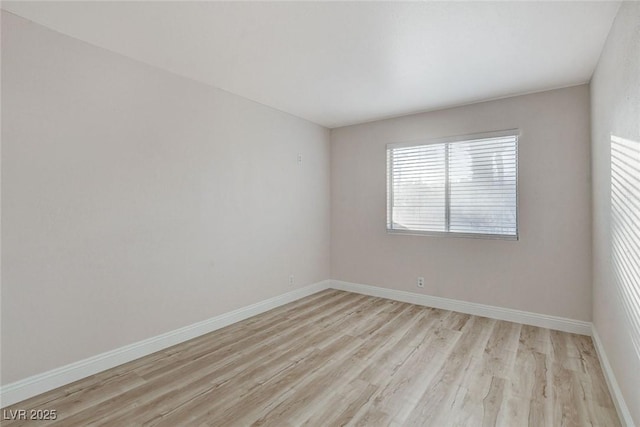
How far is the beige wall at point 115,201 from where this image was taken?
7.04ft

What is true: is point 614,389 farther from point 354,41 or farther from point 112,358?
point 112,358

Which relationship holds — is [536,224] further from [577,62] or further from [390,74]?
[390,74]

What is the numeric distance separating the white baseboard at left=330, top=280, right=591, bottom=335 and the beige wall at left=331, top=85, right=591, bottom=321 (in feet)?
0.22

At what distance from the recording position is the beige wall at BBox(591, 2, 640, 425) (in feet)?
5.46

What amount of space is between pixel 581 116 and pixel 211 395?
4.35m

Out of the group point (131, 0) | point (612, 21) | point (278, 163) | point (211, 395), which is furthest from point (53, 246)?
point (612, 21)

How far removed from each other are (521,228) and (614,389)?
5.88 feet

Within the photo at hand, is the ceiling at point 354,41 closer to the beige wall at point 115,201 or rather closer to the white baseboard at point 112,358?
the beige wall at point 115,201

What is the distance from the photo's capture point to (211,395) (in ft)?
7.22

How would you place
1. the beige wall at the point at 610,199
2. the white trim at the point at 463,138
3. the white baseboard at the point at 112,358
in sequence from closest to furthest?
the beige wall at the point at 610,199
the white baseboard at the point at 112,358
the white trim at the point at 463,138

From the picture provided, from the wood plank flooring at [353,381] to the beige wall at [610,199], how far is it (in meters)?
0.40

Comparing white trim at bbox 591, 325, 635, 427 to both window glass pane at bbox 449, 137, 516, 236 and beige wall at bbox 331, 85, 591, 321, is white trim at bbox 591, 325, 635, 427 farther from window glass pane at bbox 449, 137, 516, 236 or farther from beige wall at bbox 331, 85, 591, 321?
window glass pane at bbox 449, 137, 516, 236

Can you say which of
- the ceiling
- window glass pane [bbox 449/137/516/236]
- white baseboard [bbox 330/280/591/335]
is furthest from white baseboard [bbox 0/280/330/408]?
window glass pane [bbox 449/137/516/236]

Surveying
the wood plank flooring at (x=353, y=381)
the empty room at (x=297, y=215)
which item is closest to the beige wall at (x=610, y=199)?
the empty room at (x=297, y=215)
